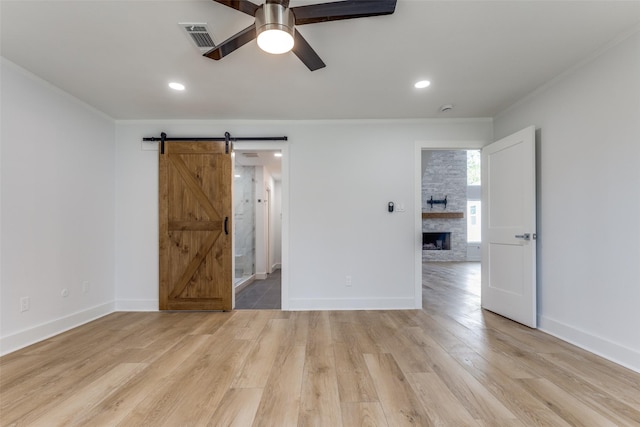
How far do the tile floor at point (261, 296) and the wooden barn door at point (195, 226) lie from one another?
0.46m

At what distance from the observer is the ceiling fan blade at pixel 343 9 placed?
1.59 meters

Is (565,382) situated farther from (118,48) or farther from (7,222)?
(7,222)

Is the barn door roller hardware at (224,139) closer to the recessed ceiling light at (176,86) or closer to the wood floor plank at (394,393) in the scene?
the recessed ceiling light at (176,86)

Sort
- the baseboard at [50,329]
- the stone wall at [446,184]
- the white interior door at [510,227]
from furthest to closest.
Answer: the stone wall at [446,184], the white interior door at [510,227], the baseboard at [50,329]

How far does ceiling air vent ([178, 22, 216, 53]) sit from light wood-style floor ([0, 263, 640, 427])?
236 cm

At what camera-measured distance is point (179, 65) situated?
2.51 metres

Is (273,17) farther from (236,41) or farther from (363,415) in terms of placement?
(363,415)

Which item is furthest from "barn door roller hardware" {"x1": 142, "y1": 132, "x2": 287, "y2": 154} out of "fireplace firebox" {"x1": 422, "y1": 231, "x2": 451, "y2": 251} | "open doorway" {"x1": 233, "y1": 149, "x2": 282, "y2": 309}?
"fireplace firebox" {"x1": 422, "y1": 231, "x2": 451, "y2": 251}

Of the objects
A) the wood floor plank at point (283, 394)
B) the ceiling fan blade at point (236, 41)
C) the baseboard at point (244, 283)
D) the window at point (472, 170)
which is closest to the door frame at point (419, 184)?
the wood floor plank at point (283, 394)

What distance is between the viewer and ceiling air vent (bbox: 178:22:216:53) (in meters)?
1.98

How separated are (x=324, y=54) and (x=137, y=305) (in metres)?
3.65

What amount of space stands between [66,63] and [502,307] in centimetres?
488

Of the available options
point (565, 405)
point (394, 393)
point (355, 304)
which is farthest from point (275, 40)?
point (355, 304)

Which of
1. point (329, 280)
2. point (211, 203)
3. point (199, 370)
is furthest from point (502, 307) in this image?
point (211, 203)
